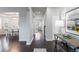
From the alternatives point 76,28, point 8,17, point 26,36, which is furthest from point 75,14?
point 26,36

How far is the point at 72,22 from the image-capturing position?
2572 millimetres

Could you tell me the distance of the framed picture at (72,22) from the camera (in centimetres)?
232

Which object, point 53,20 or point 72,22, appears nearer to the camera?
point 72,22

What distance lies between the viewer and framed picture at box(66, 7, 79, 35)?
232 cm

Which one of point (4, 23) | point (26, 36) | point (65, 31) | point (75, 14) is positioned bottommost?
point (26, 36)

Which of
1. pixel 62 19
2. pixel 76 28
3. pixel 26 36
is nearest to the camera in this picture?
pixel 76 28

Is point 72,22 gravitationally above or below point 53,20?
below
